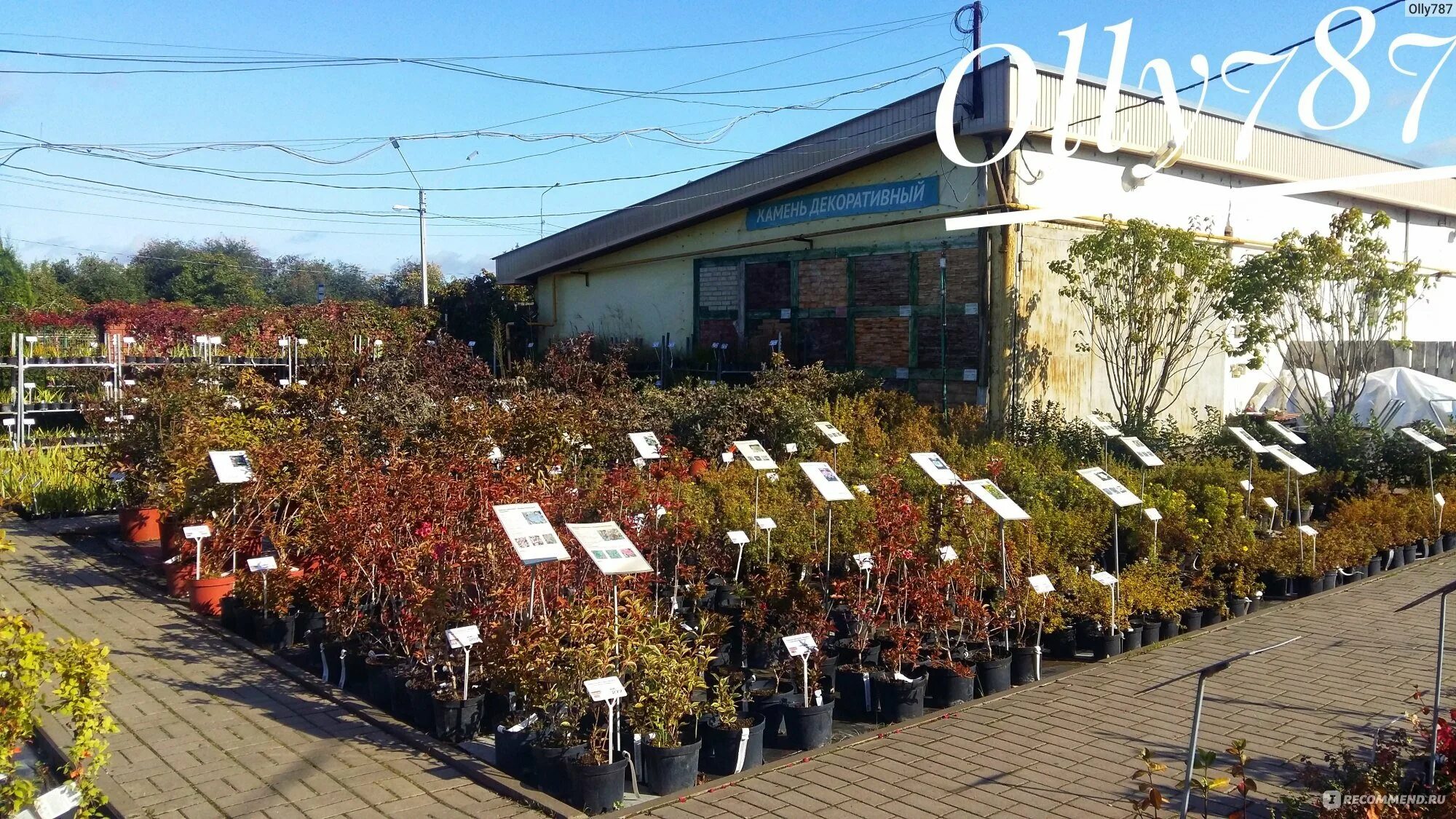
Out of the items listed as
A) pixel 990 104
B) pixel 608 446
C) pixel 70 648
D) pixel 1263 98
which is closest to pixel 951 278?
pixel 990 104

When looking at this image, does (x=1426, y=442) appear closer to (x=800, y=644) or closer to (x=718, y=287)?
(x=800, y=644)

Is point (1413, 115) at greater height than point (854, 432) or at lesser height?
greater

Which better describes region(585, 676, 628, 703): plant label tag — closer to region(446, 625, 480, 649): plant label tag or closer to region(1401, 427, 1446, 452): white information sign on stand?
region(446, 625, 480, 649): plant label tag

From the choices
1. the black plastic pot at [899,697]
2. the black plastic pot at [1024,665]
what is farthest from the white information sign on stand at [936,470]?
the black plastic pot at [899,697]

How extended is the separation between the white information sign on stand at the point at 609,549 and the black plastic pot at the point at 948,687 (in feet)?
6.93

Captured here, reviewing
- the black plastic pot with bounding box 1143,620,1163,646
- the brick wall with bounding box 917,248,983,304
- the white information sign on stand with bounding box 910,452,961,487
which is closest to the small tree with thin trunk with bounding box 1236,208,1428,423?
the brick wall with bounding box 917,248,983,304

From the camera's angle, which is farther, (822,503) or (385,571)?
(822,503)

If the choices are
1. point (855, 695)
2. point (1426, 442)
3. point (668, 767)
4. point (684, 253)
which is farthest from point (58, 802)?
point (684, 253)

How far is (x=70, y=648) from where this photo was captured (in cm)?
374

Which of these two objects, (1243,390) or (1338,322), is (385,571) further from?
(1243,390)

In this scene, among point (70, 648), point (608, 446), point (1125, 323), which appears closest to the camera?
point (70, 648)

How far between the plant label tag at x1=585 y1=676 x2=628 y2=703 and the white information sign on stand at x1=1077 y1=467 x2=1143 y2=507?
4202 millimetres

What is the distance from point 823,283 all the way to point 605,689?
41.5ft

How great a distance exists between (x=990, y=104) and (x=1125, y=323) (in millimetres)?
3331
